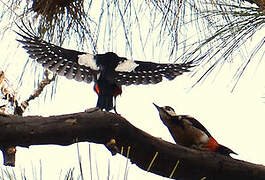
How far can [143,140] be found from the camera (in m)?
1.52

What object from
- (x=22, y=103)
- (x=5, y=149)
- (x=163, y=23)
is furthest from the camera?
(x=22, y=103)

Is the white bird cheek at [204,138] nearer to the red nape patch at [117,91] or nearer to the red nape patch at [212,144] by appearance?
the red nape patch at [212,144]

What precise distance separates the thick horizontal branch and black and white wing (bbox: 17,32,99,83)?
1265 millimetres

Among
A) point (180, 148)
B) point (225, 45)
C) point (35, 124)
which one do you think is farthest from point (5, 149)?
point (225, 45)

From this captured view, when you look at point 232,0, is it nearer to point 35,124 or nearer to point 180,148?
point 180,148

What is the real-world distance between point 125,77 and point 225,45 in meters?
1.05

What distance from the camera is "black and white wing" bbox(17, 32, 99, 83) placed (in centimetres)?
283

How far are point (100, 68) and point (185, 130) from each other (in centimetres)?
86

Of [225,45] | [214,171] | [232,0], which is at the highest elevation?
[232,0]

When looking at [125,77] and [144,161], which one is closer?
[144,161]

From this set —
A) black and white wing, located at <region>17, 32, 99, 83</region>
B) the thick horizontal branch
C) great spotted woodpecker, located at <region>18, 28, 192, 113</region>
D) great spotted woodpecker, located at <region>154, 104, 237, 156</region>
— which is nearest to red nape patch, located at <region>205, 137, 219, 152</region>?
great spotted woodpecker, located at <region>154, 104, 237, 156</region>

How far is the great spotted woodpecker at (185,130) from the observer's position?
7.00ft

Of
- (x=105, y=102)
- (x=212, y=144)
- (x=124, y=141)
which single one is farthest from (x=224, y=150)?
(x=105, y=102)

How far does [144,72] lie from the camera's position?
307 cm
